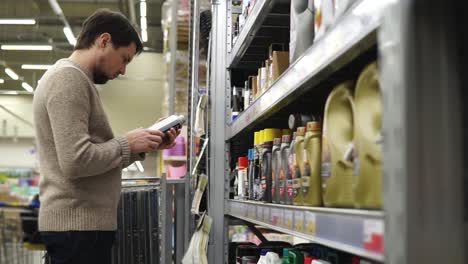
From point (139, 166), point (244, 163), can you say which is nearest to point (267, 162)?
point (244, 163)

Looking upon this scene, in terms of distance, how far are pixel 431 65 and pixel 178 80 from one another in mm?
6510

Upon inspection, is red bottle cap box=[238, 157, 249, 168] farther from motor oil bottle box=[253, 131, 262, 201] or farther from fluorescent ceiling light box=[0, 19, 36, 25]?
fluorescent ceiling light box=[0, 19, 36, 25]

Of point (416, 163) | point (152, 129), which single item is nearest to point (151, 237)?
point (152, 129)

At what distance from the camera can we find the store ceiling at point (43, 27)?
8.57 meters

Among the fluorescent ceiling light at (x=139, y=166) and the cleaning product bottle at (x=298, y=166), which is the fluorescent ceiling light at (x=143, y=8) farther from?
the cleaning product bottle at (x=298, y=166)

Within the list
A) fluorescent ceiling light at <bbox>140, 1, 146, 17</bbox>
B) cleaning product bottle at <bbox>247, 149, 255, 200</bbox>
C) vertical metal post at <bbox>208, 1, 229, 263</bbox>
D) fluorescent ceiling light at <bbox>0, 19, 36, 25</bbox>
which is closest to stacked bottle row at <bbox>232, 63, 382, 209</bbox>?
cleaning product bottle at <bbox>247, 149, 255, 200</bbox>

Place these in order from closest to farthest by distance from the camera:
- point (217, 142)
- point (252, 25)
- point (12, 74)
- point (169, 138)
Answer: point (252, 25), point (169, 138), point (217, 142), point (12, 74)

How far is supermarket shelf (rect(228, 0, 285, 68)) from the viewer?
1.85 metres

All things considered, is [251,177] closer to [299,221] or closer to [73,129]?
[73,129]

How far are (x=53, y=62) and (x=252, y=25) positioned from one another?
27.4 ft

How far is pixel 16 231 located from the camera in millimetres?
5086

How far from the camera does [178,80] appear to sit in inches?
279

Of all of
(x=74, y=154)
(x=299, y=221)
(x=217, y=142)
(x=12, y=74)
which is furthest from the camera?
(x=12, y=74)

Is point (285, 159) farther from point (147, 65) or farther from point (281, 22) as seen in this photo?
point (147, 65)
